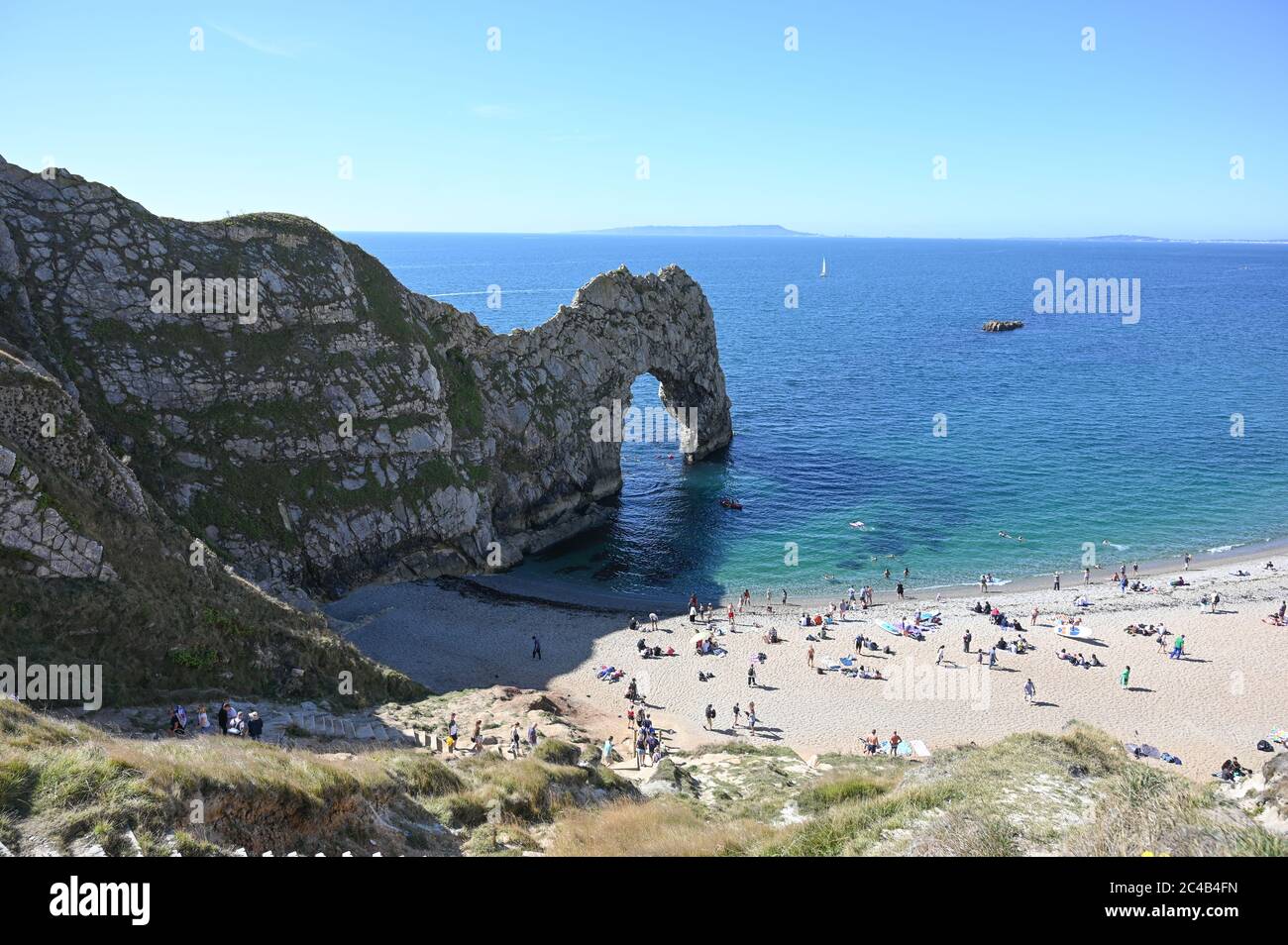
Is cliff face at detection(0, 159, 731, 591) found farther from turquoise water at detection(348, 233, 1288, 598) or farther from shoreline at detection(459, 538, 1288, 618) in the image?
turquoise water at detection(348, 233, 1288, 598)

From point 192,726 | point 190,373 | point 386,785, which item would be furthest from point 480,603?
point 386,785

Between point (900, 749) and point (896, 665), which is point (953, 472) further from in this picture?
point (900, 749)

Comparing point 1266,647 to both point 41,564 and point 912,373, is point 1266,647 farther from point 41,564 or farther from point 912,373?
point 912,373

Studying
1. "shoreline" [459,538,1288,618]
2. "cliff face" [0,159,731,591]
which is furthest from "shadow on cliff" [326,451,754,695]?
"cliff face" [0,159,731,591]

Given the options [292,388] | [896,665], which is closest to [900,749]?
[896,665]

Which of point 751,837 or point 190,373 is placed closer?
point 751,837
